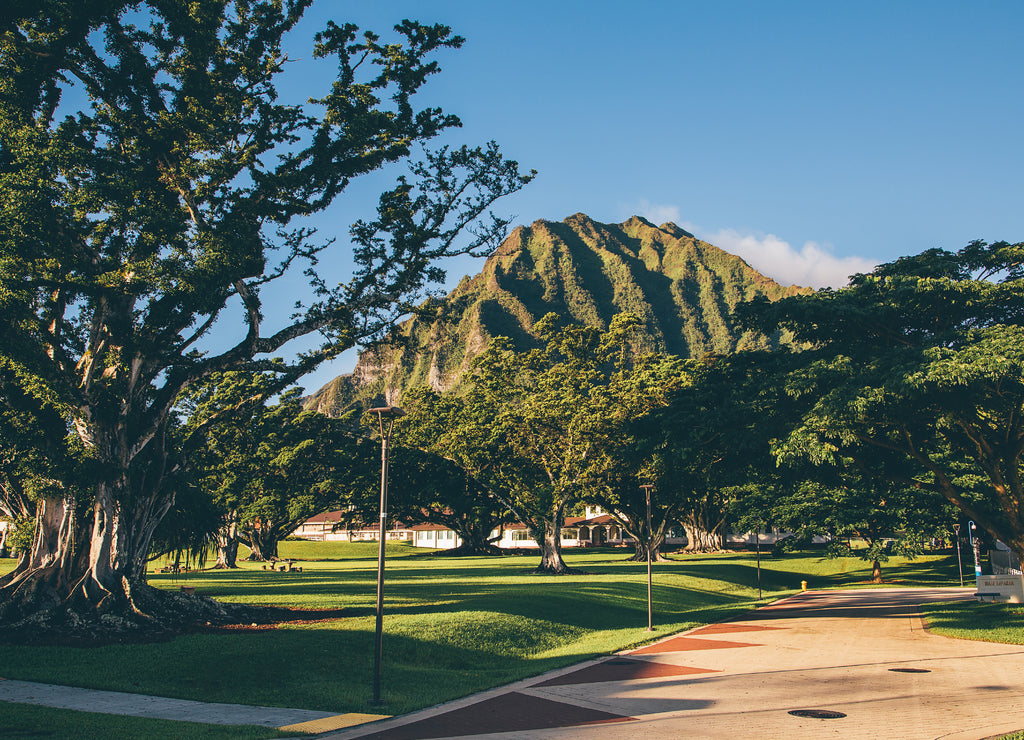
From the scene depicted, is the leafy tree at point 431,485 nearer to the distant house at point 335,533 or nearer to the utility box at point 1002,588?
the utility box at point 1002,588

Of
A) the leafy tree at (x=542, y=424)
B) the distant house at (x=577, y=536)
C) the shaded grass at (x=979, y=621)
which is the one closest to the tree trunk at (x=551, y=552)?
the leafy tree at (x=542, y=424)

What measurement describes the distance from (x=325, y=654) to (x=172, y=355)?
1151cm

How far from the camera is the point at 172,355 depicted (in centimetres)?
2342

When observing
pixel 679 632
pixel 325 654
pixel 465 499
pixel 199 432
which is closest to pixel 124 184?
pixel 199 432

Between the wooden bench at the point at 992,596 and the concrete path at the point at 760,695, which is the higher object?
the concrete path at the point at 760,695

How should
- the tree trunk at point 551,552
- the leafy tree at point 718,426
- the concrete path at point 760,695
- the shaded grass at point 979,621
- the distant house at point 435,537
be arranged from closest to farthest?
the concrete path at point 760,695 → the shaded grass at point 979,621 → the leafy tree at point 718,426 → the tree trunk at point 551,552 → the distant house at point 435,537

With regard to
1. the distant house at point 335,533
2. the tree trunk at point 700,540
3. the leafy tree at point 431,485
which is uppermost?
the leafy tree at point 431,485

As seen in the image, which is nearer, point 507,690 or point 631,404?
point 507,690

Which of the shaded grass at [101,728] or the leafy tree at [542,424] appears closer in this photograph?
the shaded grass at [101,728]

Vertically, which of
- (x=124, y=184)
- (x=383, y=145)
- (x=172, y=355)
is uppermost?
(x=383, y=145)

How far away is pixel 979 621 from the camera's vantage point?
26.4 meters

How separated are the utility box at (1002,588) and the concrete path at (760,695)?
30.8 feet

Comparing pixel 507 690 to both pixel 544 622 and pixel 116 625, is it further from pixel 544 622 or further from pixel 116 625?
pixel 116 625

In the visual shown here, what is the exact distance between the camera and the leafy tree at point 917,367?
19891 millimetres
